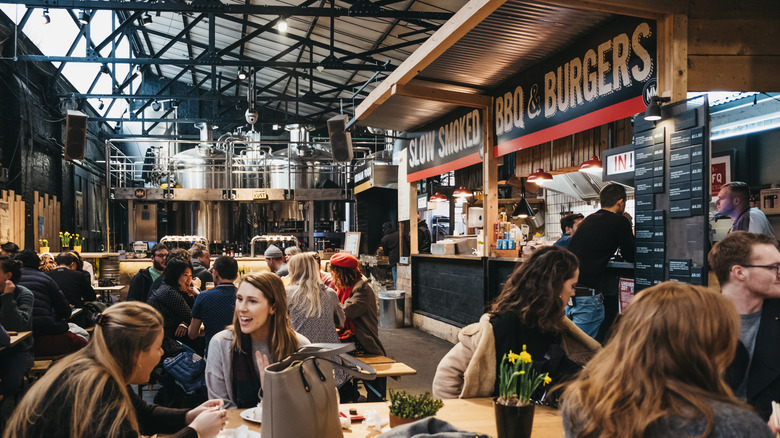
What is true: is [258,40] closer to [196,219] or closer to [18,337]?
[196,219]

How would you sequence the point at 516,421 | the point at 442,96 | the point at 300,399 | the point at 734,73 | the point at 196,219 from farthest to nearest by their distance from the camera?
the point at 196,219
the point at 442,96
the point at 734,73
the point at 516,421
the point at 300,399

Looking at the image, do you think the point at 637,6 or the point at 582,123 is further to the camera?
the point at 582,123

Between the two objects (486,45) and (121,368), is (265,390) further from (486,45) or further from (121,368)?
(486,45)

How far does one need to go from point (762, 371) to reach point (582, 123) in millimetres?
3635

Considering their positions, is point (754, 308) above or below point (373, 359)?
above

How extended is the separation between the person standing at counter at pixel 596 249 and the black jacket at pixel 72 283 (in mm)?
5651

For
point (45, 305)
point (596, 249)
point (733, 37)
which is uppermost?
point (733, 37)

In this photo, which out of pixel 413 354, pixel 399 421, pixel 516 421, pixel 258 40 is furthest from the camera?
pixel 258 40

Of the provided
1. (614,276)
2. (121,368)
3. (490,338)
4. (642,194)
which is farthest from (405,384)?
(121,368)

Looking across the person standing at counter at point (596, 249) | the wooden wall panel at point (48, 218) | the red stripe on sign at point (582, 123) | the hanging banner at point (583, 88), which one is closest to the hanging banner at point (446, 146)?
the hanging banner at point (583, 88)

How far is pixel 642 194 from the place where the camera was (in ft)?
15.8

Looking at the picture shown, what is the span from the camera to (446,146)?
30.8 ft

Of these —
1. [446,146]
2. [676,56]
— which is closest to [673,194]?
[676,56]

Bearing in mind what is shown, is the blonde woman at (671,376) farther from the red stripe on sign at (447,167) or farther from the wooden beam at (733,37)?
the red stripe on sign at (447,167)
